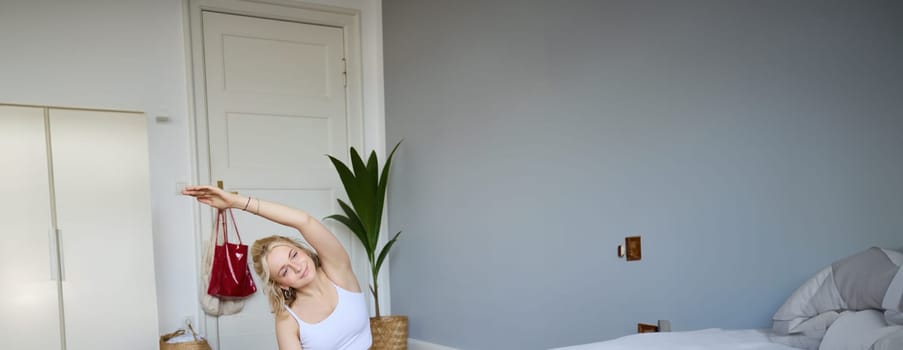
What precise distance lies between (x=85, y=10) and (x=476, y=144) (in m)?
2.31

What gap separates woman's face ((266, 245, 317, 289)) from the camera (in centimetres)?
203

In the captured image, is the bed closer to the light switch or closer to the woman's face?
the light switch

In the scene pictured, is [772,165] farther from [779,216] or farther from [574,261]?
[574,261]

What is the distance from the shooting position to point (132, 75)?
396 centimetres

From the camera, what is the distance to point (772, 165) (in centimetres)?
252

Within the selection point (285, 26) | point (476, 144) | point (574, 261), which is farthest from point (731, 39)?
point (285, 26)

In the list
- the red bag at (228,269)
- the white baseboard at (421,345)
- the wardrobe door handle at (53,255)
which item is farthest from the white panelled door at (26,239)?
the white baseboard at (421,345)

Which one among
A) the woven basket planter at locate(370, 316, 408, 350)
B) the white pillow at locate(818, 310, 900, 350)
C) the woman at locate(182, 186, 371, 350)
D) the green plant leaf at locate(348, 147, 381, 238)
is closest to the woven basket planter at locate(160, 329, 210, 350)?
the woven basket planter at locate(370, 316, 408, 350)

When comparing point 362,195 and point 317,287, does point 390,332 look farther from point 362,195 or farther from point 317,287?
point 317,287

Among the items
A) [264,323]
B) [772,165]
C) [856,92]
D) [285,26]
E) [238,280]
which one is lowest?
[264,323]

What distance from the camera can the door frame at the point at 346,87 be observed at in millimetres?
4082

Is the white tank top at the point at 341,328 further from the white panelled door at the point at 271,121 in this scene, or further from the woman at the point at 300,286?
the white panelled door at the point at 271,121

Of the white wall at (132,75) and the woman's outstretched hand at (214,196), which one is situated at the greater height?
the white wall at (132,75)

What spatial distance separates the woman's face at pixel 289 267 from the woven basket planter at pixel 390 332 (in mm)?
2204
